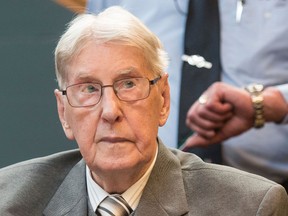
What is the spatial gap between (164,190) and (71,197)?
0.99 feet

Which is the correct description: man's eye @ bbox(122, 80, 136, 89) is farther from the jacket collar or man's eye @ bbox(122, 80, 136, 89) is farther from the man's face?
the jacket collar

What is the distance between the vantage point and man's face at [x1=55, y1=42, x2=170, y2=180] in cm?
233

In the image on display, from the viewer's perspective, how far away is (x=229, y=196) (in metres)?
2.40

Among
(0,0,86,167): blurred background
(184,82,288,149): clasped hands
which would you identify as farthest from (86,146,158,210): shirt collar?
(0,0,86,167): blurred background

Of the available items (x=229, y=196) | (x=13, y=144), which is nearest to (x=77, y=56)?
(x=229, y=196)

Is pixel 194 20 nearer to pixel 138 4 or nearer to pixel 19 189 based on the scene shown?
pixel 138 4

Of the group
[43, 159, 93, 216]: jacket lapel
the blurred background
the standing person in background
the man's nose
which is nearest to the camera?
the man's nose

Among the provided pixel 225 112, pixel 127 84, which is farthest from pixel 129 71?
pixel 225 112

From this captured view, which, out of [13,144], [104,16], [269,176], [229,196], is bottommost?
[13,144]

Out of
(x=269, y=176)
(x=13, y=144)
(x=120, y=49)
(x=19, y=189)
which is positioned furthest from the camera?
(x=13, y=144)

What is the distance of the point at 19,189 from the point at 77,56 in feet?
1.62

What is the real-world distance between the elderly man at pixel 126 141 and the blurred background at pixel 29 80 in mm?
1353

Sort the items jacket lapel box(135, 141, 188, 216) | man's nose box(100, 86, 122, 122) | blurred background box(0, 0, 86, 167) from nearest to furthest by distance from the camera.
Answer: man's nose box(100, 86, 122, 122), jacket lapel box(135, 141, 188, 216), blurred background box(0, 0, 86, 167)

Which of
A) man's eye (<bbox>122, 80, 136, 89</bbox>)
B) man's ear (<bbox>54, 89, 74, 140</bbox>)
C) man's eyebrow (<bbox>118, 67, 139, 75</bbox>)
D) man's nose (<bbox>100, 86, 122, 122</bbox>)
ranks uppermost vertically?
man's eyebrow (<bbox>118, 67, 139, 75</bbox>)
